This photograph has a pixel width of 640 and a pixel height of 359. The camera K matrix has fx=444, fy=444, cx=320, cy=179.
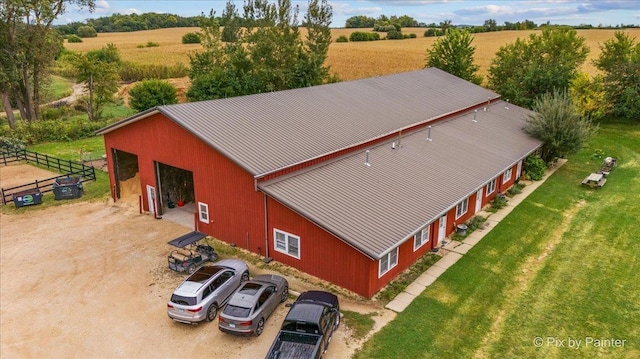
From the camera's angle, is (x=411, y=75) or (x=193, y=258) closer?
(x=193, y=258)

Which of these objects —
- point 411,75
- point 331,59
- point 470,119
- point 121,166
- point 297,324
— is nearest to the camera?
point 297,324

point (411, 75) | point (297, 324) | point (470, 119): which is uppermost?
point (411, 75)

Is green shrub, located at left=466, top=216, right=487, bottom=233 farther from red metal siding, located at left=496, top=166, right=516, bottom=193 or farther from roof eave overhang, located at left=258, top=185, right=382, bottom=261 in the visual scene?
roof eave overhang, located at left=258, top=185, right=382, bottom=261

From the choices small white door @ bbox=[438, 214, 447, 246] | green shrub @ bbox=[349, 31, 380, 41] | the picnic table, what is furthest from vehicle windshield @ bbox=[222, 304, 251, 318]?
green shrub @ bbox=[349, 31, 380, 41]

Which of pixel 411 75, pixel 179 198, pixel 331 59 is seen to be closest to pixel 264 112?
pixel 179 198

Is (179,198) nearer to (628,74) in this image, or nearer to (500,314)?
(500,314)

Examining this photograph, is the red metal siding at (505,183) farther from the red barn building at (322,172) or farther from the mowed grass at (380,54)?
the mowed grass at (380,54)

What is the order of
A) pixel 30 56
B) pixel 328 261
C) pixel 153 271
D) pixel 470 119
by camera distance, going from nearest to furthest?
pixel 328 261
pixel 153 271
pixel 470 119
pixel 30 56

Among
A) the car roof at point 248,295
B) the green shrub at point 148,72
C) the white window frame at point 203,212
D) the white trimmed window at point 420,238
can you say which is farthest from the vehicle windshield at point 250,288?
the green shrub at point 148,72
